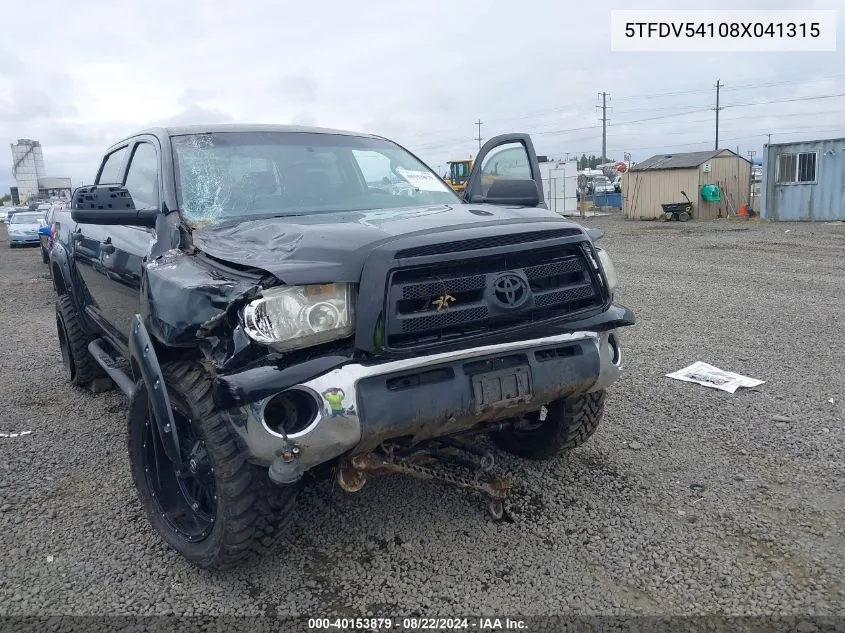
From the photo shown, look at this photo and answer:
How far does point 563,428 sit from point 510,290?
115 centimetres

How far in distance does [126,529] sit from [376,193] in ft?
6.89

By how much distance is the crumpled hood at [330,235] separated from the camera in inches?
94.6

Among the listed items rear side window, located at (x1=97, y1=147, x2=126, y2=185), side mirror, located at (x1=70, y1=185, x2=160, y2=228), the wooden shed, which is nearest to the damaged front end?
side mirror, located at (x1=70, y1=185, x2=160, y2=228)

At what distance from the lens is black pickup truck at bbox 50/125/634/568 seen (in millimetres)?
2340

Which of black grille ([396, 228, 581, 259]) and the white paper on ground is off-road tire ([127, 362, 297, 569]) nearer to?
black grille ([396, 228, 581, 259])

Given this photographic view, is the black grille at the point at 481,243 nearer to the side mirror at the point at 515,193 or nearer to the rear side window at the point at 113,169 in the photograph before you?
the side mirror at the point at 515,193

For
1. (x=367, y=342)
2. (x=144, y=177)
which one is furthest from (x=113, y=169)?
(x=367, y=342)

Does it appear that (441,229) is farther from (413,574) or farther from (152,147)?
(152,147)

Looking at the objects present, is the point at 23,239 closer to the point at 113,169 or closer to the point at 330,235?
the point at 113,169

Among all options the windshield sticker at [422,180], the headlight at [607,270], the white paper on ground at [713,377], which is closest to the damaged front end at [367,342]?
the headlight at [607,270]

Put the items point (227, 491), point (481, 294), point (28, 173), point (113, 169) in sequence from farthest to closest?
1. point (28, 173)
2. point (113, 169)
3. point (481, 294)
4. point (227, 491)

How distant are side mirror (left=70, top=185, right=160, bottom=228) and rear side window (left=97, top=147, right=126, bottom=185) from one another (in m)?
1.41

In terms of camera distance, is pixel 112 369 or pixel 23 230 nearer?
pixel 112 369

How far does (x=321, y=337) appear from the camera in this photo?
2.38 meters
